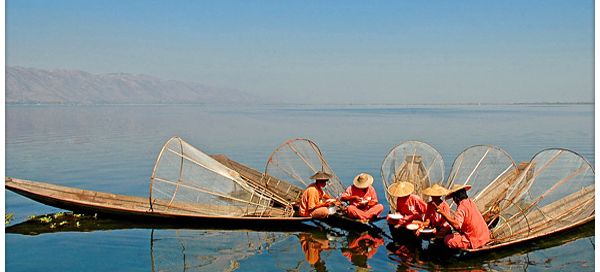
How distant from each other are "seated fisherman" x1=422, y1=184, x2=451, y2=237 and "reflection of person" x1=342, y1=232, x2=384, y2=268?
93 cm

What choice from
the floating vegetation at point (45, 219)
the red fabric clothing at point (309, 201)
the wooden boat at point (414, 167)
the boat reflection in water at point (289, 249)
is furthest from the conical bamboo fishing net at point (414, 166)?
the floating vegetation at point (45, 219)

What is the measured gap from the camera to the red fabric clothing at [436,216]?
312 inches

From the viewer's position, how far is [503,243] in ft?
25.2

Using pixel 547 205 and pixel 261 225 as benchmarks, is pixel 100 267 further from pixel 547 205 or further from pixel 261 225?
Result: pixel 547 205

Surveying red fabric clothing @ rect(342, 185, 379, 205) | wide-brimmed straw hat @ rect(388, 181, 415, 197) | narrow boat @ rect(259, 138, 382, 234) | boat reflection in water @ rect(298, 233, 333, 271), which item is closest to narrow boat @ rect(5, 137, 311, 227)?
boat reflection in water @ rect(298, 233, 333, 271)

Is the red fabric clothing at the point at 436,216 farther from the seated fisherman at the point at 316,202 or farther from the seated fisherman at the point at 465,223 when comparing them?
the seated fisherman at the point at 316,202

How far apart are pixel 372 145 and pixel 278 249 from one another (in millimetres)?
15998

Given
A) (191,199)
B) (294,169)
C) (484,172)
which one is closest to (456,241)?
(484,172)

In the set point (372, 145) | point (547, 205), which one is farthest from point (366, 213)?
point (372, 145)

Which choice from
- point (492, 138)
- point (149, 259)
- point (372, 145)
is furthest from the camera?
point (492, 138)

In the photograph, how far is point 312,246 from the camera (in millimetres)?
8930

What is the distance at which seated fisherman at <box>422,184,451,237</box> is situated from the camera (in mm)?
7867

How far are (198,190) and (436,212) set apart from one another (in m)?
4.31

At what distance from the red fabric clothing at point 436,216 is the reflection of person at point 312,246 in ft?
5.46
